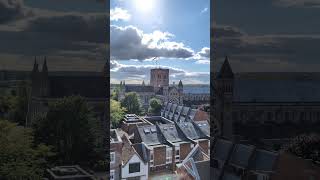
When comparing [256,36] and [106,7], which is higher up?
[106,7]

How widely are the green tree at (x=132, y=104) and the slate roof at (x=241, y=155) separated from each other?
4.27ft

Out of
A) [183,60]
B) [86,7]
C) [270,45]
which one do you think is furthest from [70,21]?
[270,45]

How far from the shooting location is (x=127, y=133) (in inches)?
184

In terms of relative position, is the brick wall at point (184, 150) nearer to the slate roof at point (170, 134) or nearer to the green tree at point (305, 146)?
the slate roof at point (170, 134)

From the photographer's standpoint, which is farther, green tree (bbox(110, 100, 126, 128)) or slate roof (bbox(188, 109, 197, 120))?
slate roof (bbox(188, 109, 197, 120))

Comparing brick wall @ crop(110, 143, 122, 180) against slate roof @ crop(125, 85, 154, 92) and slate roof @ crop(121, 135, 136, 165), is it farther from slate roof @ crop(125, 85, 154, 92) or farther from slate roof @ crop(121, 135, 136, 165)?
slate roof @ crop(125, 85, 154, 92)

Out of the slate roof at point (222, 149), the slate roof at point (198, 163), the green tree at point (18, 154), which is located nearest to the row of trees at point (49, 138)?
the green tree at point (18, 154)

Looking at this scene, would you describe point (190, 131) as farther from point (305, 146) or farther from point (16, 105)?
point (16, 105)

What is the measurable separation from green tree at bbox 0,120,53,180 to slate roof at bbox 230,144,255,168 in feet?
7.67

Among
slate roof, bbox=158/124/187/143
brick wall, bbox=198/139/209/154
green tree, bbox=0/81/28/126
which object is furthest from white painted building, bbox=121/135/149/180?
green tree, bbox=0/81/28/126

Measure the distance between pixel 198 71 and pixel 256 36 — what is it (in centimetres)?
84

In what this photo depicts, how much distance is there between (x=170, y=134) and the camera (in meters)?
4.87

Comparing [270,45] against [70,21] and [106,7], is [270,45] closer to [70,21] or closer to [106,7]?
[106,7]

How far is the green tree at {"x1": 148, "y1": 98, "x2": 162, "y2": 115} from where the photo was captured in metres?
4.81
